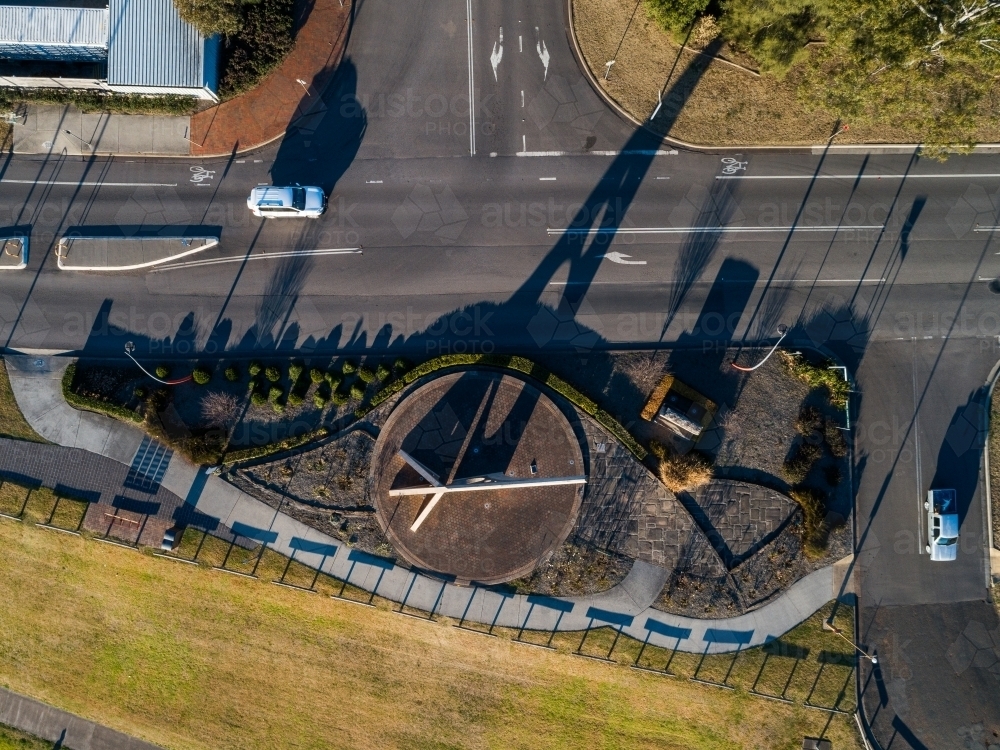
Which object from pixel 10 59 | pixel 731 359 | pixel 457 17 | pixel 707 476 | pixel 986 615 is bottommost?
pixel 986 615

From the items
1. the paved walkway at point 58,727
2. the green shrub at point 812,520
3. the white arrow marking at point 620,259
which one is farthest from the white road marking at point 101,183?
the green shrub at point 812,520

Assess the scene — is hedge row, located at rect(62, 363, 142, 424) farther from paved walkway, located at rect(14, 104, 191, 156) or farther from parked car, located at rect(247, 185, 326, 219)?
parked car, located at rect(247, 185, 326, 219)

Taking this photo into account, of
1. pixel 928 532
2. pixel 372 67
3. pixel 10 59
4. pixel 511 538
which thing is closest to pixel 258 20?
pixel 372 67

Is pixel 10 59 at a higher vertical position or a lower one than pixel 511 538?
higher

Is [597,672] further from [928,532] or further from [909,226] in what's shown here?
[909,226]

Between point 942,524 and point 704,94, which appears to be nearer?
point 942,524

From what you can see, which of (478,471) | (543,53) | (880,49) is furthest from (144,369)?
(880,49)

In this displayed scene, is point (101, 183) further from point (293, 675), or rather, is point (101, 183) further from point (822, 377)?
point (822, 377)

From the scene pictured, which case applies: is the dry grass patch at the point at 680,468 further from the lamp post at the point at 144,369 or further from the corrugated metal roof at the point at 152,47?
the corrugated metal roof at the point at 152,47
